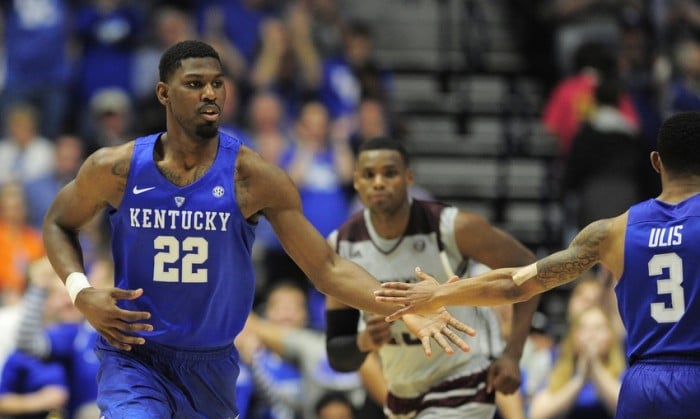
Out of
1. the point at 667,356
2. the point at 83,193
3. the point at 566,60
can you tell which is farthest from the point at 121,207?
the point at 566,60

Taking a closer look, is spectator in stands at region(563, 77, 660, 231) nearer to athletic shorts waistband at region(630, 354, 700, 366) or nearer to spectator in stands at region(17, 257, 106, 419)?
spectator in stands at region(17, 257, 106, 419)

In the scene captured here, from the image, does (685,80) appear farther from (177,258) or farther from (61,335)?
(177,258)

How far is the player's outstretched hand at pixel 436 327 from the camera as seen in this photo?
22.2 ft

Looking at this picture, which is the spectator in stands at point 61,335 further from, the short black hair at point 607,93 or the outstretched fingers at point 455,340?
the short black hair at point 607,93

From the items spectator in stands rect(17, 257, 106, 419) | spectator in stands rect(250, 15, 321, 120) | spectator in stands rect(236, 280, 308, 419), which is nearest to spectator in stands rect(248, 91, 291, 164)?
spectator in stands rect(250, 15, 321, 120)

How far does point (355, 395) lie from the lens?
1125cm

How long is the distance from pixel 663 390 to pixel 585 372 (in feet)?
12.9

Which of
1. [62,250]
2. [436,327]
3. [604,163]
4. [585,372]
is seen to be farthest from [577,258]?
[604,163]

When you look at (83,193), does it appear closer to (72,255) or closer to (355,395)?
(72,255)

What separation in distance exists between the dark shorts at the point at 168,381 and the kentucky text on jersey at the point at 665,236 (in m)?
2.32

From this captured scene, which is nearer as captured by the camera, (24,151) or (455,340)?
(455,340)

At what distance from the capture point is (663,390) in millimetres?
6211

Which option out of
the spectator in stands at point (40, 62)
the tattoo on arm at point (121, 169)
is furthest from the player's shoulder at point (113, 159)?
the spectator in stands at point (40, 62)

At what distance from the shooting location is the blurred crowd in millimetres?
10672
